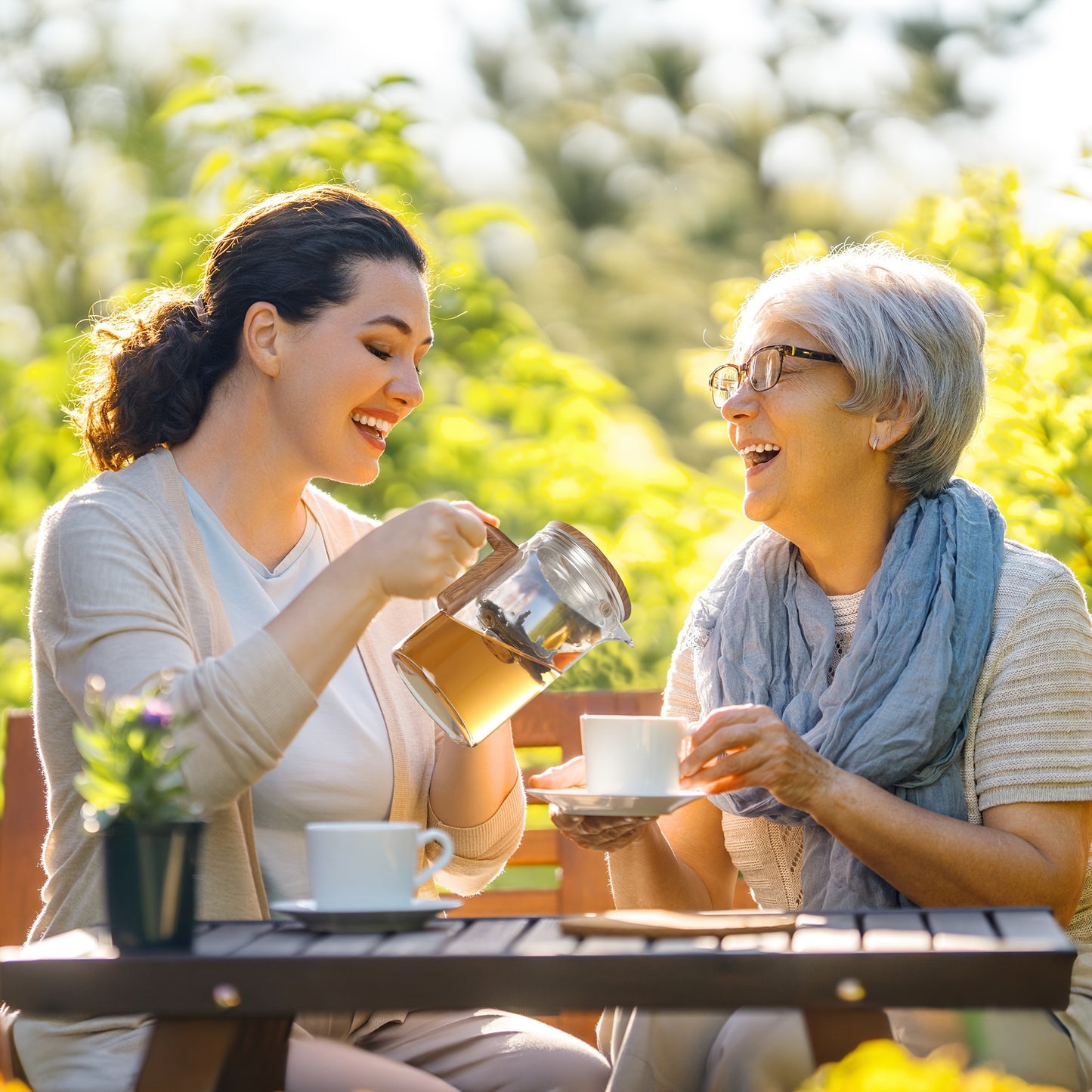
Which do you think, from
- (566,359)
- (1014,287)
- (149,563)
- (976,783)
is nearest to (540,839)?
(976,783)

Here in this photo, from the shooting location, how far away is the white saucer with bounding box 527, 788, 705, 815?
64.9 inches

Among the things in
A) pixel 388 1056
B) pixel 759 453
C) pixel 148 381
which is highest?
pixel 148 381

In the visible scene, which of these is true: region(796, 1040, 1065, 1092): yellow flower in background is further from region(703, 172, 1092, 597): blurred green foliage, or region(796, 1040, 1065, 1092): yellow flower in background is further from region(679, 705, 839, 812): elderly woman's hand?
region(703, 172, 1092, 597): blurred green foliage

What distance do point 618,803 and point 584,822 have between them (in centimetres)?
36

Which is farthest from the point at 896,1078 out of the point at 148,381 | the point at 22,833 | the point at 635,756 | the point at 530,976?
the point at 22,833

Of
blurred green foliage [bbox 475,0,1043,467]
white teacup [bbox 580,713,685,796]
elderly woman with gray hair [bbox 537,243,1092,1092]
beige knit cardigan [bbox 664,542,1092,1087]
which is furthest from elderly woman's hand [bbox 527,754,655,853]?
blurred green foliage [bbox 475,0,1043,467]

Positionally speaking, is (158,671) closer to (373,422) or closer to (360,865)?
(360,865)

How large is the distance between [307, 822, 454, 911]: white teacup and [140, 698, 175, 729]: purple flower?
7.6 inches

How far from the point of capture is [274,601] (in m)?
2.25

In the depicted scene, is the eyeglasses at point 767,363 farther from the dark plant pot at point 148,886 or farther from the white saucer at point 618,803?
the dark plant pot at point 148,886

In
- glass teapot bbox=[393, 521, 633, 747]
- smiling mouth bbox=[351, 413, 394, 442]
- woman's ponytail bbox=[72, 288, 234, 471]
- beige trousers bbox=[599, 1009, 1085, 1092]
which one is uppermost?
woman's ponytail bbox=[72, 288, 234, 471]

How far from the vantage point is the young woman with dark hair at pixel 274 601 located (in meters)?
1.70

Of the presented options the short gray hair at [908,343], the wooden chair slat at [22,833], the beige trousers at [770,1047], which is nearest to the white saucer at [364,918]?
the beige trousers at [770,1047]

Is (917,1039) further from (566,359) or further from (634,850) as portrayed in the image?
(566,359)
